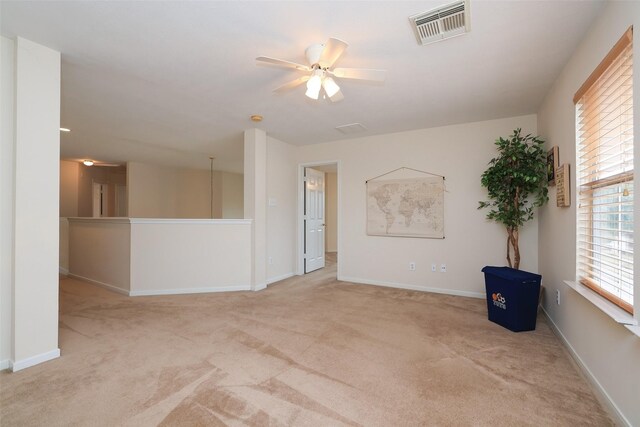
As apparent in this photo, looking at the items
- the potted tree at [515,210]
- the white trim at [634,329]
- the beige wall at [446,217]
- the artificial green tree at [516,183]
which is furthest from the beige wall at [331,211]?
the white trim at [634,329]

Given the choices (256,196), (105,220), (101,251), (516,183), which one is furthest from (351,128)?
(101,251)

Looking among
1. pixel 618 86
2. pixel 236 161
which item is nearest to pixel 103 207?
pixel 236 161

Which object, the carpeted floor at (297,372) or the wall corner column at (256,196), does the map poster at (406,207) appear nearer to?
the carpeted floor at (297,372)

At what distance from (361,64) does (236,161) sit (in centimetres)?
520

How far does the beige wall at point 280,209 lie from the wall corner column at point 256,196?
0.27 metres

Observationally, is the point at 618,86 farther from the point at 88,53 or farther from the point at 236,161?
the point at 236,161

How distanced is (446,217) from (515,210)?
2.95 ft

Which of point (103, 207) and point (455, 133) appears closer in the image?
point (455, 133)

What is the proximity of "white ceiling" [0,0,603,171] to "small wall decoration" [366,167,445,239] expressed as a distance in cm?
88

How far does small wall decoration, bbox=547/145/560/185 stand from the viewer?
8.80 ft

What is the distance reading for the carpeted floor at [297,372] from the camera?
1605mm

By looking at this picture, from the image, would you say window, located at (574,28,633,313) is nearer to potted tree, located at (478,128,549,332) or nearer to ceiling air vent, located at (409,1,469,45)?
potted tree, located at (478,128,549,332)

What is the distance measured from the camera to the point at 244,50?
7.21ft

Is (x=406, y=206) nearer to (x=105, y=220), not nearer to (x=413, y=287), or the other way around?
(x=413, y=287)
